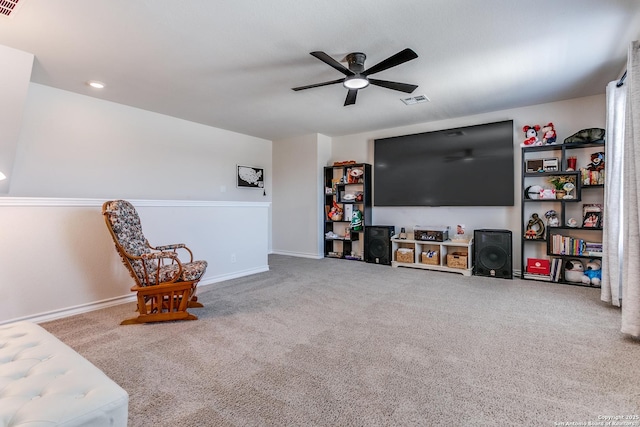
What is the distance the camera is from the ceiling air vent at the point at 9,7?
7.06ft

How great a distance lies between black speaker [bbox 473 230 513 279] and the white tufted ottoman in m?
4.45

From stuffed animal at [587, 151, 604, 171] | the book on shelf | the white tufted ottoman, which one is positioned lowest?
the white tufted ottoman

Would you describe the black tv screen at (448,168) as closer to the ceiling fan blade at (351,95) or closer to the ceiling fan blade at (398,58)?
the ceiling fan blade at (351,95)

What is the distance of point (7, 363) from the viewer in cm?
118

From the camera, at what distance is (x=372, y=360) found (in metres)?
1.96

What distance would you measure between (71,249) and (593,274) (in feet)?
19.4

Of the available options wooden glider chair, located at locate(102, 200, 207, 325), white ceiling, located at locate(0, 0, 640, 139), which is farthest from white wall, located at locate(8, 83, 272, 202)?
wooden glider chair, located at locate(102, 200, 207, 325)

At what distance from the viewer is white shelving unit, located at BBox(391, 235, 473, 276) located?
14.7 ft

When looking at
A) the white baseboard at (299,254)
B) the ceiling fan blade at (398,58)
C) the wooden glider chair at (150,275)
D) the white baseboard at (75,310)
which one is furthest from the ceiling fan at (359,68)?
the white baseboard at (299,254)

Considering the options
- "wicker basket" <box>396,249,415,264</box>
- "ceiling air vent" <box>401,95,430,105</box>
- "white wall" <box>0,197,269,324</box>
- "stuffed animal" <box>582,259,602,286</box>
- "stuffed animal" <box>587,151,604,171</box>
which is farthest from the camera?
"wicker basket" <box>396,249,415,264</box>

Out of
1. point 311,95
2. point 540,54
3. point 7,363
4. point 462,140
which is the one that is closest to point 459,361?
point 7,363

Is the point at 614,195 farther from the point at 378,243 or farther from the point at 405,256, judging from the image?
the point at 378,243

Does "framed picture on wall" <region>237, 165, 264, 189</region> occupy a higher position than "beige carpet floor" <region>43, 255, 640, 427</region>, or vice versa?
"framed picture on wall" <region>237, 165, 264, 189</region>

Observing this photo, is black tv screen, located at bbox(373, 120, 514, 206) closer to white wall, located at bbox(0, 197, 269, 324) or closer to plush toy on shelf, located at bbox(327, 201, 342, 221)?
plush toy on shelf, located at bbox(327, 201, 342, 221)
